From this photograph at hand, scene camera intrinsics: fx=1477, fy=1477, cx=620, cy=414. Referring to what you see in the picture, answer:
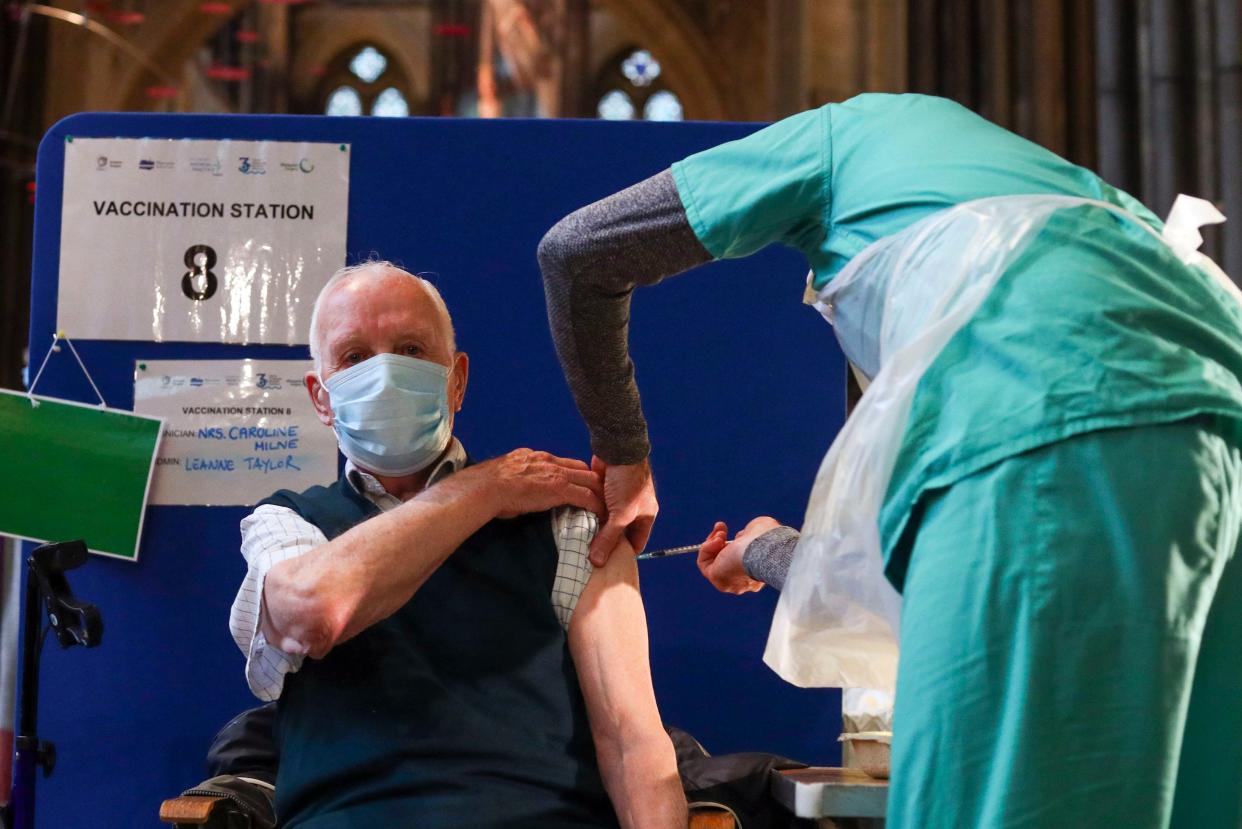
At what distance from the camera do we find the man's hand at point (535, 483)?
7.44 ft

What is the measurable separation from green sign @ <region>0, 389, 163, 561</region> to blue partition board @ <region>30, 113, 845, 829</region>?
0.04 meters

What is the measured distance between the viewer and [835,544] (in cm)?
166

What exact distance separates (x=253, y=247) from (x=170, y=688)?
34.2 inches

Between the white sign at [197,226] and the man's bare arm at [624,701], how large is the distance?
3.10 ft

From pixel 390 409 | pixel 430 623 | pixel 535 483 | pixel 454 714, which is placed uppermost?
pixel 390 409

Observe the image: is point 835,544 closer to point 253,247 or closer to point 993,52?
point 253,247

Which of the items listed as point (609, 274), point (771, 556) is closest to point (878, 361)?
point (609, 274)

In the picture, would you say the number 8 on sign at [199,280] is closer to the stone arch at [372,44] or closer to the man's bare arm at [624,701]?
the man's bare arm at [624,701]

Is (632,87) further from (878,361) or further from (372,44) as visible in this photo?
(878,361)

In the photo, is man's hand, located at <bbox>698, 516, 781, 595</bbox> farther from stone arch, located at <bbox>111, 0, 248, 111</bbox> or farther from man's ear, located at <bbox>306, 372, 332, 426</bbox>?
stone arch, located at <bbox>111, 0, 248, 111</bbox>

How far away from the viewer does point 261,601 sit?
6.99 feet

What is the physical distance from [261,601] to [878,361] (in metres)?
0.97

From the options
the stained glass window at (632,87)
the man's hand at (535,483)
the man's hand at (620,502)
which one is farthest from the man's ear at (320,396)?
the stained glass window at (632,87)

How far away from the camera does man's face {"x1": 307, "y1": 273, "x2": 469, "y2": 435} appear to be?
7.69 feet
